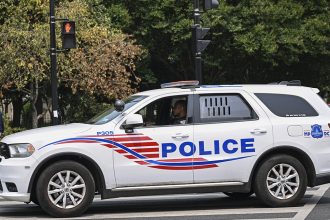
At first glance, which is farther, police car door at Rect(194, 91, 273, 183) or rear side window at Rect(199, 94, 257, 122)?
rear side window at Rect(199, 94, 257, 122)

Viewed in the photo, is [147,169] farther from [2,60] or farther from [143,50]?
[143,50]

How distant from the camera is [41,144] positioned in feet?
28.4

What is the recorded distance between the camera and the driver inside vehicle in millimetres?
9242

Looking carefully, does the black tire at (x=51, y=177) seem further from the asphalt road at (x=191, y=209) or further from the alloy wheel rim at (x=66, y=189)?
the asphalt road at (x=191, y=209)

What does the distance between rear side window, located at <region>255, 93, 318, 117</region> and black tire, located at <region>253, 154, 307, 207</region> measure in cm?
67

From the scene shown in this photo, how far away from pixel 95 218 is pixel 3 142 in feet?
5.49

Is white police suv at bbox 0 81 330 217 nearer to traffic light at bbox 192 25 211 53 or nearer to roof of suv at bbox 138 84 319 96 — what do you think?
roof of suv at bbox 138 84 319 96

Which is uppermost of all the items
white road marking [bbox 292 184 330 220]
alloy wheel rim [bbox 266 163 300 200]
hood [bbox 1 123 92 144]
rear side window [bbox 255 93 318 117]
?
rear side window [bbox 255 93 318 117]

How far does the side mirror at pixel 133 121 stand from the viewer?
8836 mm

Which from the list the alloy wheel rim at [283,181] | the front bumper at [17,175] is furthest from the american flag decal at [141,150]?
the alloy wheel rim at [283,181]

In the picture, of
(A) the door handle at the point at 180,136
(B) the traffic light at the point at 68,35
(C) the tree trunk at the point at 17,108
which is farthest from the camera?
(C) the tree trunk at the point at 17,108

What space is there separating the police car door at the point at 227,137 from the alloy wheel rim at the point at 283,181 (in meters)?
0.38

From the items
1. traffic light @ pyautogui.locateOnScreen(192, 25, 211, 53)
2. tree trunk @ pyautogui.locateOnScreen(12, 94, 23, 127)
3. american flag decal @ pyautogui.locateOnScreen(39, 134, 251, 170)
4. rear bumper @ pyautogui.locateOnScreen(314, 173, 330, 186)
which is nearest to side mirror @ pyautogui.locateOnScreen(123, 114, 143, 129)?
american flag decal @ pyautogui.locateOnScreen(39, 134, 251, 170)

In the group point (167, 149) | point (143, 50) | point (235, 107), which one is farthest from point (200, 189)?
point (143, 50)
